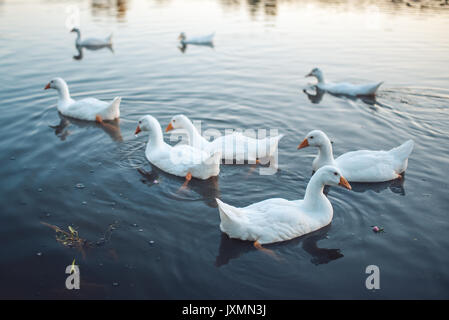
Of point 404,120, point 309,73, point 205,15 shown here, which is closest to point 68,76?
point 309,73

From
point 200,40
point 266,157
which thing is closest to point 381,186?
point 266,157

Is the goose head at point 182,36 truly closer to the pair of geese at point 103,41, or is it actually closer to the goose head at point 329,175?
the pair of geese at point 103,41

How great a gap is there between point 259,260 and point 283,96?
28.6ft

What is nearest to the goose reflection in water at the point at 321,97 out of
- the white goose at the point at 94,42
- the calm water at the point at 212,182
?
the calm water at the point at 212,182

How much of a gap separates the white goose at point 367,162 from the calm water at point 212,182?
26 cm

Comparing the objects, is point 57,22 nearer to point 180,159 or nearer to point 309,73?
point 309,73

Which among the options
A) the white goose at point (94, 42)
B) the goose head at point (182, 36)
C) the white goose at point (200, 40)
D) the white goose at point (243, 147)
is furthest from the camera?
the goose head at point (182, 36)

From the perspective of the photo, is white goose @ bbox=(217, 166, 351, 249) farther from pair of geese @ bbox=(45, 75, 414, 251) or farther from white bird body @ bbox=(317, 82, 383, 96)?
white bird body @ bbox=(317, 82, 383, 96)

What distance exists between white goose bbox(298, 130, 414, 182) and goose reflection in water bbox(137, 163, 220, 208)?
216cm

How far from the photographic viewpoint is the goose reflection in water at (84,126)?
34.2 feet

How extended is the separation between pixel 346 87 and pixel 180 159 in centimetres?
796

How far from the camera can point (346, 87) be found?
45.4 feet
